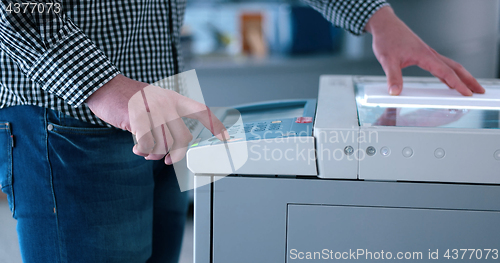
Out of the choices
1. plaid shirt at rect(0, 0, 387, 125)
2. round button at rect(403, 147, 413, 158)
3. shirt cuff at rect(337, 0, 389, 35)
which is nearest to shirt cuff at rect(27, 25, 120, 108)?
plaid shirt at rect(0, 0, 387, 125)

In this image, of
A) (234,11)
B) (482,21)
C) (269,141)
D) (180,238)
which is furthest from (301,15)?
(269,141)

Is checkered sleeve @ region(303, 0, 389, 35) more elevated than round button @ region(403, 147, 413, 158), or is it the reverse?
checkered sleeve @ region(303, 0, 389, 35)

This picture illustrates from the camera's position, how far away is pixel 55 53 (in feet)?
1.58

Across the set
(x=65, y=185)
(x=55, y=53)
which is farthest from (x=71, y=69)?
(x=65, y=185)

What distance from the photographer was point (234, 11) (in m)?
2.30

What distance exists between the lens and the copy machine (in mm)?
438

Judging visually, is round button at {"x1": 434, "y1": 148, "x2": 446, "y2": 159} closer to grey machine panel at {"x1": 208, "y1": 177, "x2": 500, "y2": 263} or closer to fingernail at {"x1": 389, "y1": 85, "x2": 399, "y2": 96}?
grey machine panel at {"x1": 208, "y1": 177, "x2": 500, "y2": 263}

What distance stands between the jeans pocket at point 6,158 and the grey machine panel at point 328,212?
1.01 feet

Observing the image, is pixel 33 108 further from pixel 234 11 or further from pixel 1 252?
pixel 234 11

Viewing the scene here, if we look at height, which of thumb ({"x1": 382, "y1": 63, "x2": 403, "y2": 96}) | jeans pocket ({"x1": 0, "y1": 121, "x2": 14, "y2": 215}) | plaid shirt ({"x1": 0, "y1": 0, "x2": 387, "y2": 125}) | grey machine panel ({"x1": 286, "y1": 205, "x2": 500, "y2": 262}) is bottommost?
grey machine panel ({"x1": 286, "y1": 205, "x2": 500, "y2": 262})

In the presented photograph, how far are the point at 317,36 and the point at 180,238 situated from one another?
169 cm

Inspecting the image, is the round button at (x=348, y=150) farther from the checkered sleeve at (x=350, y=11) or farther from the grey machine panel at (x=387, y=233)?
the checkered sleeve at (x=350, y=11)

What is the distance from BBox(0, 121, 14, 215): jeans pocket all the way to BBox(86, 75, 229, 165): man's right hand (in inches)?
7.2

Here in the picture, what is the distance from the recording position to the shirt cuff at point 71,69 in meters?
0.47
